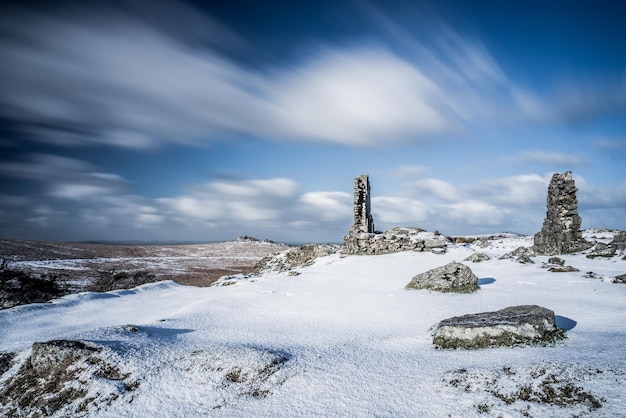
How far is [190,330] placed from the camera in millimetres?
9234

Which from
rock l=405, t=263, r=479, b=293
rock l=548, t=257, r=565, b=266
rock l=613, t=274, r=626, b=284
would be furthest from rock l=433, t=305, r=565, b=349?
rock l=548, t=257, r=565, b=266

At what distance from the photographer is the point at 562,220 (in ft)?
73.1

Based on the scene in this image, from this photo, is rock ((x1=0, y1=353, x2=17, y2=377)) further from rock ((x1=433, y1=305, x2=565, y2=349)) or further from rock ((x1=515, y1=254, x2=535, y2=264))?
rock ((x1=515, y1=254, x2=535, y2=264))

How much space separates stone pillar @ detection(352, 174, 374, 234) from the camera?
1166 inches

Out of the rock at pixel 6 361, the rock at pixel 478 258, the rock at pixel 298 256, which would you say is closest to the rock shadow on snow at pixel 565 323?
the rock at pixel 478 258

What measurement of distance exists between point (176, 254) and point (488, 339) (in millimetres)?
48460

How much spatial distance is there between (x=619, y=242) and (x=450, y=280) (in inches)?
531

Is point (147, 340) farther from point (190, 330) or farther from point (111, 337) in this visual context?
point (190, 330)

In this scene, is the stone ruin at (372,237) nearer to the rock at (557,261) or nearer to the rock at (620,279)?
the rock at (557,261)

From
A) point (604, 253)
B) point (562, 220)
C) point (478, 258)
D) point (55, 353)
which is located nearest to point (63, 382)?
point (55, 353)

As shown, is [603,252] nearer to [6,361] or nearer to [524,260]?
[524,260]

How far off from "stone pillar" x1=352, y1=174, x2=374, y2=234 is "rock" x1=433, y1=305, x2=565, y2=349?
71.8ft

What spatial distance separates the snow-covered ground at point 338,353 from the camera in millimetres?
5023

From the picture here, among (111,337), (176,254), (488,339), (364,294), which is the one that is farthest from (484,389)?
(176,254)
